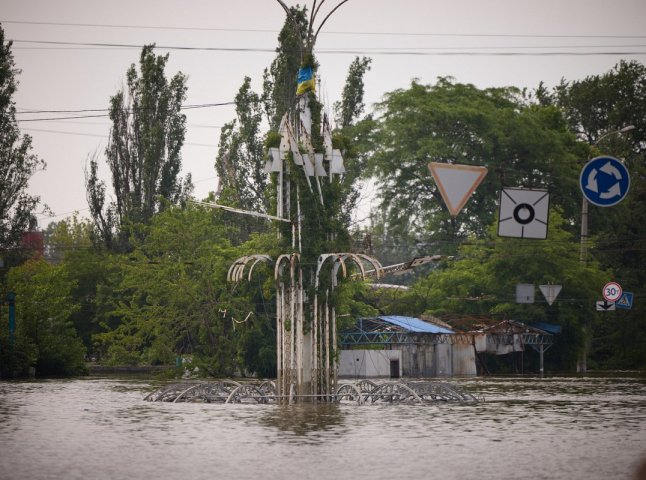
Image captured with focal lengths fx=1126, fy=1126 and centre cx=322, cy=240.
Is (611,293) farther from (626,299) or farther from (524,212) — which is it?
(524,212)

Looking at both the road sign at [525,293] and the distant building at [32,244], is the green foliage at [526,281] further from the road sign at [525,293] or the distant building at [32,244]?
the distant building at [32,244]

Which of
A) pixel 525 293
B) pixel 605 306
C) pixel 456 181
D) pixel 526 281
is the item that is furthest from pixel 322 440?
pixel 526 281

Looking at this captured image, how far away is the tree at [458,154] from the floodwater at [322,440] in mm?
41204

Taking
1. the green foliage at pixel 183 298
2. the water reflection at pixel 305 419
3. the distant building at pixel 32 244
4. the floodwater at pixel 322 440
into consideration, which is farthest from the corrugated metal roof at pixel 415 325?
the water reflection at pixel 305 419

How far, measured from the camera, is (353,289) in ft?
215

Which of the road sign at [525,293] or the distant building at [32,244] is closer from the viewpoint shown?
the road sign at [525,293]

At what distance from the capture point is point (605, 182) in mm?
18125

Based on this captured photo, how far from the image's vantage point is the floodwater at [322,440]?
624 inches

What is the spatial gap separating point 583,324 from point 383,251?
64511mm

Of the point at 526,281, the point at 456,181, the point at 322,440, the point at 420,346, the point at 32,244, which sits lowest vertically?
the point at 322,440

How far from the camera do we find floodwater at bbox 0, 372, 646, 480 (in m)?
15.9

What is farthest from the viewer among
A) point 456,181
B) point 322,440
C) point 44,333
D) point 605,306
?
point 44,333

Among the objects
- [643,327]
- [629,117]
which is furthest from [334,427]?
[629,117]

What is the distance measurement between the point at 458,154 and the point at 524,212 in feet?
179
